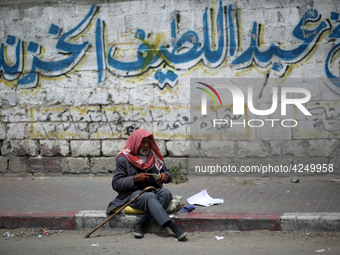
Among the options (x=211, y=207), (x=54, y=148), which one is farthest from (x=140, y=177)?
(x=54, y=148)

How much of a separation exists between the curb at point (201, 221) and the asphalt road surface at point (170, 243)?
0.29ft

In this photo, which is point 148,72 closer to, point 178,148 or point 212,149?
point 178,148

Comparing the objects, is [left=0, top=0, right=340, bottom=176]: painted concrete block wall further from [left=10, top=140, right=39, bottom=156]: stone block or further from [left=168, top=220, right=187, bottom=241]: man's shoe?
[left=168, top=220, right=187, bottom=241]: man's shoe

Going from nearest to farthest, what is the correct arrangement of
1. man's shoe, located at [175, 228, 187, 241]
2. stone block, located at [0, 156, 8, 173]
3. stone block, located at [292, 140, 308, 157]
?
man's shoe, located at [175, 228, 187, 241]
stone block, located at [292, 140, 308, 157]
stone block, located at [0, 156, 8, 173]

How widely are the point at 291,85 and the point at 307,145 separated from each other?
1012 millimetres

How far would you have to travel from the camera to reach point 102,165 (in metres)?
8.26

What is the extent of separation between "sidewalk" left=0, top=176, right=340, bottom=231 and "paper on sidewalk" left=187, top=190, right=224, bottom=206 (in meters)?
0.12

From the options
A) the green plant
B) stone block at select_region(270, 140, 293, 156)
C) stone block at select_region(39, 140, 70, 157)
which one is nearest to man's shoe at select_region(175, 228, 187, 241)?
the green plant

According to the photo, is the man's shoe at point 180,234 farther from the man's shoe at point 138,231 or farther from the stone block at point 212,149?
the stone block at point 212,149

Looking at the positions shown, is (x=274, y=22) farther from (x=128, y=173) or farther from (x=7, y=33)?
(x=7, y=33)

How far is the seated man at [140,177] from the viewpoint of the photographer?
212 inches

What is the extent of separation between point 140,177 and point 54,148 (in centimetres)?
348

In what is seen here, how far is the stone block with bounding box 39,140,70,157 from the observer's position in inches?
329

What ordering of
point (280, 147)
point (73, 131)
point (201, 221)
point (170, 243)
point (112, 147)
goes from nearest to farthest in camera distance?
point (170, 243) < point (201, 221) < point (280, 147) < point (112, 147) < point (73, 131)
